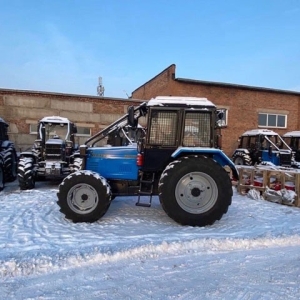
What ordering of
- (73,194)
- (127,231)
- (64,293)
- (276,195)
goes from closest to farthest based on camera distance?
(64,293), (127,231), (73,194), (276,195)

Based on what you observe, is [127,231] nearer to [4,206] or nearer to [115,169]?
[115,169]

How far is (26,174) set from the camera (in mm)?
9336

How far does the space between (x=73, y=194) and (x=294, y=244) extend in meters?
3.96

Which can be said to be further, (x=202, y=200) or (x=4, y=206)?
(x=4, y=206)

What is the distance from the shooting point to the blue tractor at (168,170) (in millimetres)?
5602

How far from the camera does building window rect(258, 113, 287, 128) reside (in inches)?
811

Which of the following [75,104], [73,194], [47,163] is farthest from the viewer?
[75,104]

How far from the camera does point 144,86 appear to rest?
24.7 m

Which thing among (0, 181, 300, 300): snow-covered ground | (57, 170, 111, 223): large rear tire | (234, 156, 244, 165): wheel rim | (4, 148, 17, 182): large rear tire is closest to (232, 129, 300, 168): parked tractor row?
(234, 156, 244, 165): wheel rim

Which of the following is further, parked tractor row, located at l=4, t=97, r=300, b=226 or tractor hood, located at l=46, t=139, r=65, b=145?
tractor hood, located at l=46, t=139, r=65, b=145

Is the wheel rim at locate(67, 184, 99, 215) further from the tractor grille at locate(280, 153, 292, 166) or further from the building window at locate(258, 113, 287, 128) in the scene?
the building window at locate(258, 113, 287, 128)

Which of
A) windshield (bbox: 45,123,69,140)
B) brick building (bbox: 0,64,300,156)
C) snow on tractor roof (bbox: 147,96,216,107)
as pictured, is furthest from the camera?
brick building (bbox: 0,64,300,156)

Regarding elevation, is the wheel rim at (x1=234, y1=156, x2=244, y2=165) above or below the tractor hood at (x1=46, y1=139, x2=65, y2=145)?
below

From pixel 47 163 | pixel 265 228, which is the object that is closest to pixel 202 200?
pixel 265 228
